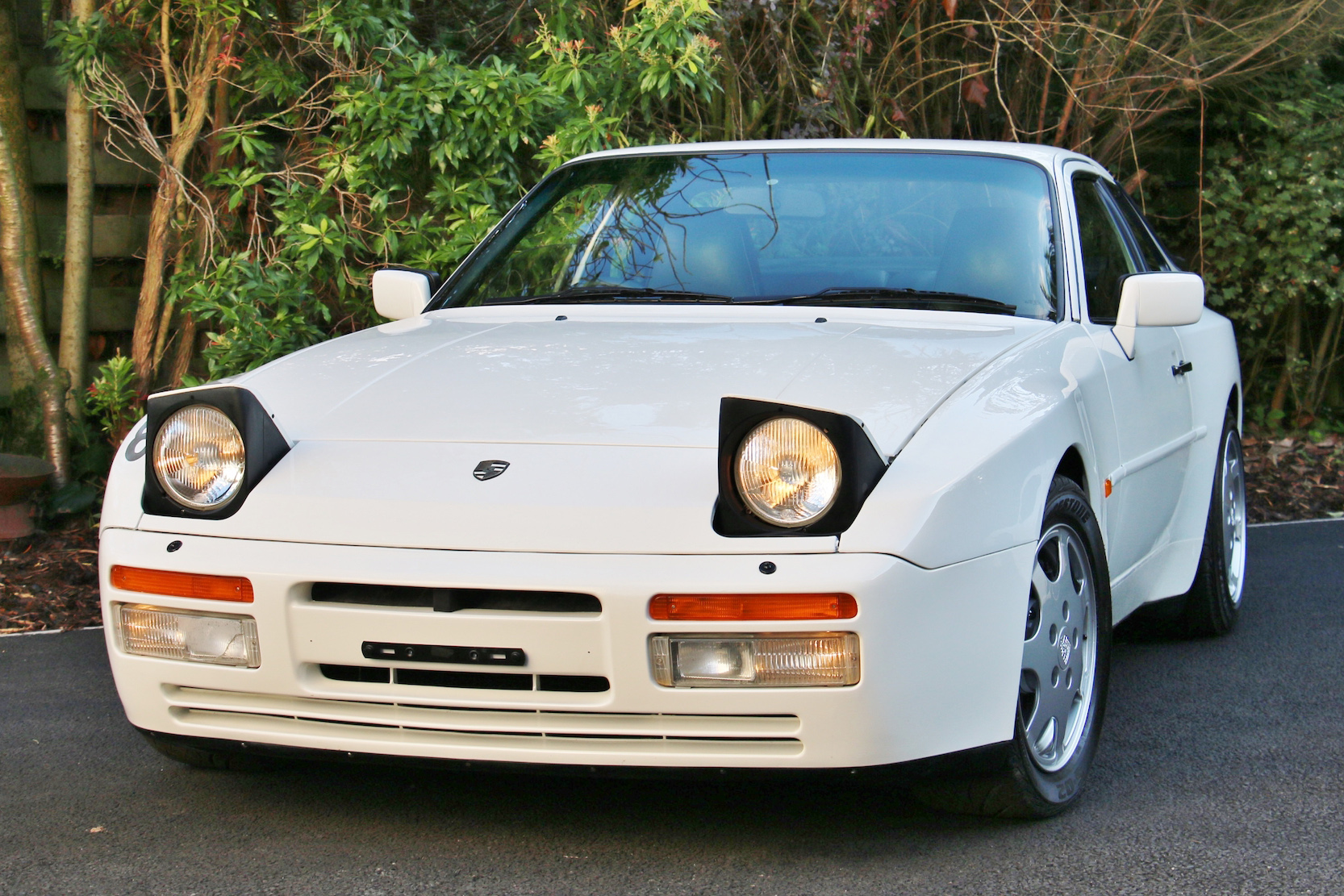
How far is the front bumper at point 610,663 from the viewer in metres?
2.34

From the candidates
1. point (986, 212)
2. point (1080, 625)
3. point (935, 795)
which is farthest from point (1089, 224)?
point (935, 795)

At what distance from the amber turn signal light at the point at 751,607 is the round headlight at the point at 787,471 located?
13 centimetres

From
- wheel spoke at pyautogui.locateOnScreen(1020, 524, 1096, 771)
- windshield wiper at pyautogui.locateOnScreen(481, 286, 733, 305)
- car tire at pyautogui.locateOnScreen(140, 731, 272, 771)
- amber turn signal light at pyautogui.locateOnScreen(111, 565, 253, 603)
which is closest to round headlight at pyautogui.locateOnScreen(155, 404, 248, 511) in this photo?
amber turn signal light at pyautogui.locateOnScreen(111, 565, 253, 603)

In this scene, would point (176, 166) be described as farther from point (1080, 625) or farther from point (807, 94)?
point (1080, 625)

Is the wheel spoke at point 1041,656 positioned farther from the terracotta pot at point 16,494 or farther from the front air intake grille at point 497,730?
the terracotta pot at point 16,494

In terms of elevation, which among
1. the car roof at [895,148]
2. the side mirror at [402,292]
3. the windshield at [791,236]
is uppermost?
the car roof at [895,148]

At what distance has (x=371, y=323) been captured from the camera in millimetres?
6195

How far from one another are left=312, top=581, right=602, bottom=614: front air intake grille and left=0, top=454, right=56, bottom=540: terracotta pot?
11.5ft

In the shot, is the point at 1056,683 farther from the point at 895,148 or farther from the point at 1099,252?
the point at 895,148

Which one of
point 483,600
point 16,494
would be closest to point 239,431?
point 483,600

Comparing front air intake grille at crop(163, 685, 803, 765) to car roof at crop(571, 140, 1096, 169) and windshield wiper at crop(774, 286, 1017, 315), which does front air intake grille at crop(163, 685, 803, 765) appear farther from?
car roof at crop(571, 140, 1096, 169)

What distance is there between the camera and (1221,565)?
4.35 metres

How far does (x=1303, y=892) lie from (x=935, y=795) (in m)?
0.64

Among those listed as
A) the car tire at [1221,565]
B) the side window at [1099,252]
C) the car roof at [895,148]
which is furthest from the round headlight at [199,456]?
the car tire at [1221,565]
